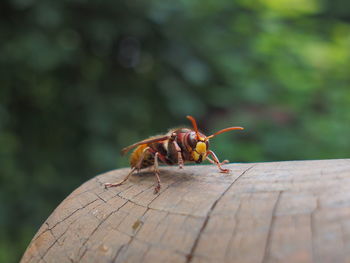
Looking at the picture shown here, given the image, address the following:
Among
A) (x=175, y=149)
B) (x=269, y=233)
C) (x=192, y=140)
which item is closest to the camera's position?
(x=269, y=233)

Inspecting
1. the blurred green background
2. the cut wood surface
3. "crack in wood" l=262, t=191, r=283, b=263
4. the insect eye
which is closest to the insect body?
the insect eye

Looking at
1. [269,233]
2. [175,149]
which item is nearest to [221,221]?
[269,233]

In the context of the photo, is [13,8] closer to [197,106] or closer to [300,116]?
[197,106]

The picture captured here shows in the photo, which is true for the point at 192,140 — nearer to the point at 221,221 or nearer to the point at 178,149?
the point at 178,149

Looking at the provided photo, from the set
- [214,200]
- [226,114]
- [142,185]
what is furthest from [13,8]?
[214,200]

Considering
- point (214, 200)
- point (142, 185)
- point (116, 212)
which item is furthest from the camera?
point (142, 185)

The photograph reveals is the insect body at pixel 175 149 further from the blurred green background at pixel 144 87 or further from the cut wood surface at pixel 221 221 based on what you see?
the blurred green background at pixel 144 87

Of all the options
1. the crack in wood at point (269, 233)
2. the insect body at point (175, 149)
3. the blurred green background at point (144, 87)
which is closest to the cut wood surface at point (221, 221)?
the crack in wood at point (269, 233)
